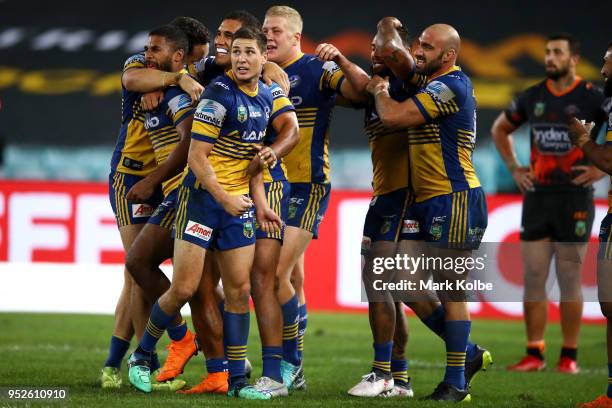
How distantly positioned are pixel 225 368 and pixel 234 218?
3.54 ft

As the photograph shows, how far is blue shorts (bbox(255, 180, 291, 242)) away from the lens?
6.66m

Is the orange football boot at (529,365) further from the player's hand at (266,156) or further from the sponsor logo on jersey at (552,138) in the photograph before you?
the player's hand at (266,156)

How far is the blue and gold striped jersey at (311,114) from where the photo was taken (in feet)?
24.2

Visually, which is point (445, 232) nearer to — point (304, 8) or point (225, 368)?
point (225, 368)

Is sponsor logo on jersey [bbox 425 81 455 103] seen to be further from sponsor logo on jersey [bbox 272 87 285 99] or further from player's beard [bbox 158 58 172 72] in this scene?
player's beard [bbox 158 58 172 72]

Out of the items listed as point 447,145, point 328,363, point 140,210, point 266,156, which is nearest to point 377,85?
point 447,145

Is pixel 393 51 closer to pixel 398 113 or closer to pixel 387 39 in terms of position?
pixel 387 39

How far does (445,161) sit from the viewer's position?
683cm

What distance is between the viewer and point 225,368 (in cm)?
682

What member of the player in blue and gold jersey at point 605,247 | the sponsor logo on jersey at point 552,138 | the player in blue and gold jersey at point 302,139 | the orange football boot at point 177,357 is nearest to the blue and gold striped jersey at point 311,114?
the player in blue and gold jersey at point 302,139

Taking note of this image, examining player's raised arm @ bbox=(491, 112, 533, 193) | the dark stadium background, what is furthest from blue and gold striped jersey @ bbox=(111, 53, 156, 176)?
the dark stadium background

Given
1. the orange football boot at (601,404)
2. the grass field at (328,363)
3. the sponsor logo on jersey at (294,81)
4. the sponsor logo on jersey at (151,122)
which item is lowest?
the grass field at (328,363)

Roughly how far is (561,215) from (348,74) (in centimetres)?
329

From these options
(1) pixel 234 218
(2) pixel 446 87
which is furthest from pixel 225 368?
(2) pixel 446 87
